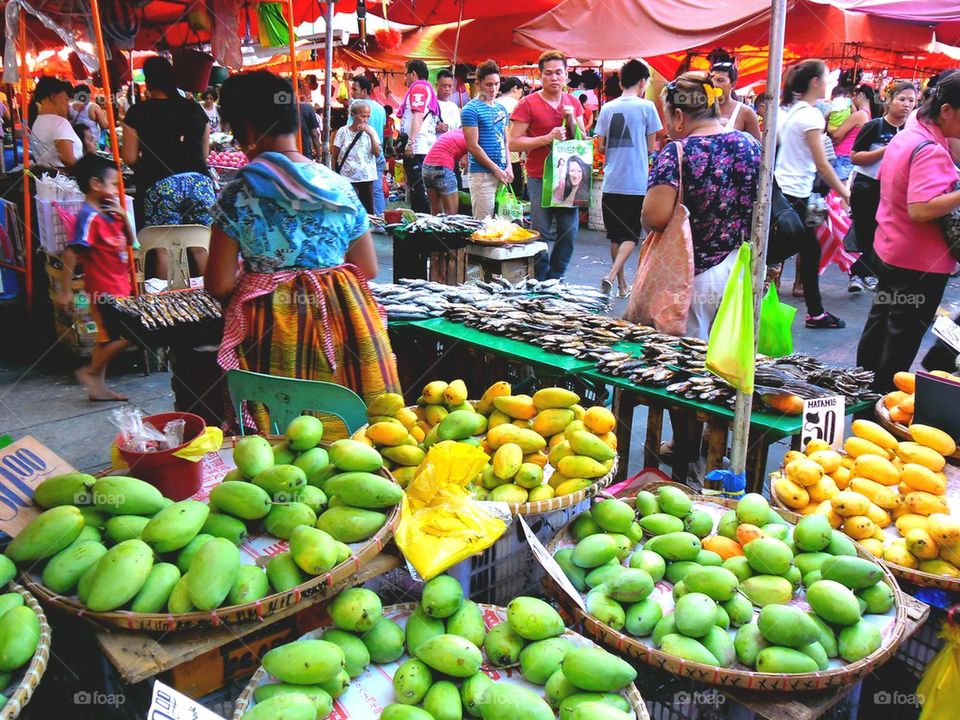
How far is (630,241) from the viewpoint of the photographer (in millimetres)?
7004

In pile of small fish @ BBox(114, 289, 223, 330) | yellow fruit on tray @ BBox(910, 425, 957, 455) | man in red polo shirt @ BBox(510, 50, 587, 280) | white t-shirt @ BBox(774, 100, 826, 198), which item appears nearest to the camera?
yellow fruit on tray @ BBox(910, 425, 957, 455)

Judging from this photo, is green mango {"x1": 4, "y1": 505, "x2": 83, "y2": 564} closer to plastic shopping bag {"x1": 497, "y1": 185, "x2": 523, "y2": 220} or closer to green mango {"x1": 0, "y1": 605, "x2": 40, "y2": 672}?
green mango {"x1": 0, "y1": 605, "x2": 40, "y2": 672}

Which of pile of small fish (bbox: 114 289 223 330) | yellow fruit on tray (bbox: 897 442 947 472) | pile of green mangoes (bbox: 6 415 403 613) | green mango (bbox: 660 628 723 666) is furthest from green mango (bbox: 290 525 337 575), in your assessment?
pile of small fish (bbox: 114 289 223 330)

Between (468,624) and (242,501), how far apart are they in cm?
60

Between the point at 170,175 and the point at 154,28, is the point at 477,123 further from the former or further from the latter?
the point at 154,28

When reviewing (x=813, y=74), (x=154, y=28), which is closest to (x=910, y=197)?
(x=813, y=74)

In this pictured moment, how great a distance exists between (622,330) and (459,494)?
2175 millimetres

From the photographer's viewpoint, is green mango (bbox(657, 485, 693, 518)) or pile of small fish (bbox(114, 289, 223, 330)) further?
pile of small fish (bbox(114, 289, 223, 330))

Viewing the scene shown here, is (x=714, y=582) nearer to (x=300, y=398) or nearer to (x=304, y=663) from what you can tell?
(x=304, y=663)

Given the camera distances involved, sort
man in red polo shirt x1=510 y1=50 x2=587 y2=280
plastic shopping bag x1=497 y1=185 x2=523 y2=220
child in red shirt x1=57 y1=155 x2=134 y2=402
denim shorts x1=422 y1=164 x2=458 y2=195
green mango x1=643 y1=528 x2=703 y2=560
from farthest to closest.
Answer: denim shorts x1=422 y1=164 x2=458 y2=195, plastic shopping bag x1=497 y1=185 x2=523 y2=220, man in red polo shirt x1=510 y1=50 x2=587 y2=280, child in red shirt x1=57 y1=155 x2=134 y2=402, green mango x1=643 y1=528 x2=703 y2=560

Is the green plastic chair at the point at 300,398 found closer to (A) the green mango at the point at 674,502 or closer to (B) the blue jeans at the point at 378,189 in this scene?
(A) the green mango at the point at 674,502

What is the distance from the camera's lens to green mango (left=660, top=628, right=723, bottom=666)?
64.8 inches

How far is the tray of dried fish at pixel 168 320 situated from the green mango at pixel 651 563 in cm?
247

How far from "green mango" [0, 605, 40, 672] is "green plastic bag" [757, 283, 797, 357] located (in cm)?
305
